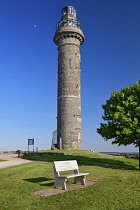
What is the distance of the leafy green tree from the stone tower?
1996 centimetres

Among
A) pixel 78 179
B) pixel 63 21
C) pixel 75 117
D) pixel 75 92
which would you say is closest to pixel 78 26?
pixel 63 21

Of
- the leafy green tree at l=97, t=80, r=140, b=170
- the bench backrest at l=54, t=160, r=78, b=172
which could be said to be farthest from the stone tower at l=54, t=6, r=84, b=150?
the bench backrest at l=54, t=160, r=78, b=172

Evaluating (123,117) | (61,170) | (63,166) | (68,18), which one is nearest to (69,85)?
(68,18)

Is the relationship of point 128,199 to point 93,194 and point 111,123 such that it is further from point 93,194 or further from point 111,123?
point 111,123

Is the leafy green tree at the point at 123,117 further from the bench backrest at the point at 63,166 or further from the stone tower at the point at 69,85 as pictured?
the stone tower at the point at 69,85

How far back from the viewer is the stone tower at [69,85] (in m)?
38.0

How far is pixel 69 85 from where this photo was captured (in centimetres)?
3919

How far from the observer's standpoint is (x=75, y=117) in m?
38.5

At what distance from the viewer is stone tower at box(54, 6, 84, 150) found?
38.0m

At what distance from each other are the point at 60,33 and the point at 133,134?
101 ft

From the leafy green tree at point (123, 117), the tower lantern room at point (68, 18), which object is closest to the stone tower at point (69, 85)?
the tower lantern room at point (68, 18)

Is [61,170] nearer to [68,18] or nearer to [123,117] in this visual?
[123,117]

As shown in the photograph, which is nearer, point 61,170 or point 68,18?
point 61,170

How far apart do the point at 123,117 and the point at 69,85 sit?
2401 cm
